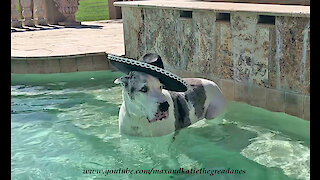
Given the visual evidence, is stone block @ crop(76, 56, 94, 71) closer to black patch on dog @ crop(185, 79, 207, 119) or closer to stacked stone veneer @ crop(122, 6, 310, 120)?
stacked stone veneer @ crop(122, 6, 310, 120)

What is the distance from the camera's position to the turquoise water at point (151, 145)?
178 inches

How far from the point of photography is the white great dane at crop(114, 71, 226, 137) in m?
4.70

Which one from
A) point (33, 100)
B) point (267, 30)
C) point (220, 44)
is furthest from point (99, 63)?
point (267, 30)

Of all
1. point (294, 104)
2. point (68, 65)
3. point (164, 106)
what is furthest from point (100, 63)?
point (164, 106)

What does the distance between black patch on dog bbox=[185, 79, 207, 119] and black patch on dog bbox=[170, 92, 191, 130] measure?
109 mm

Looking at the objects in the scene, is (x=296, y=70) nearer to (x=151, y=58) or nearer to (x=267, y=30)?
(x=267, y=30)

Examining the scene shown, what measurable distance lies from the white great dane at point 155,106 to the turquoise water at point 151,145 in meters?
0.14

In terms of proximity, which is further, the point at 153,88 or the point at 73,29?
the point at 73,29

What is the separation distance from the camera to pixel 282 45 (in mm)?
5945

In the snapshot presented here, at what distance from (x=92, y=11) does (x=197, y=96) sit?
1683cm

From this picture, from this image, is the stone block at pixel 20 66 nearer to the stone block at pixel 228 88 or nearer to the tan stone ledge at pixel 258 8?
the tan stone ledge at pixel 258 8

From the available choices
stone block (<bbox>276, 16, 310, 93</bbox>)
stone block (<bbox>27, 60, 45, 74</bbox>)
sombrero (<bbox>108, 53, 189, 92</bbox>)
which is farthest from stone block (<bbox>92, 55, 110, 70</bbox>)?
sombrero (<bbox>108, 53, 189, 92</bbox>)
